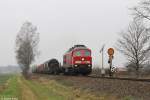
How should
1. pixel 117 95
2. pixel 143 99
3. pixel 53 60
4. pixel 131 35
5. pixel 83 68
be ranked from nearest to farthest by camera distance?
pixel 143 99
pixel 117 95
pixel 83 68
pixel 53 60
pixel 131 35

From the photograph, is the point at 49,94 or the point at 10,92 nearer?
the point at 49,94

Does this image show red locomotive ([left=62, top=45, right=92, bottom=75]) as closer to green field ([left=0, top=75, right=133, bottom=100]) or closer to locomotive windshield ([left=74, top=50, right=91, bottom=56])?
locomotive windshield ([left=74, top=50, right=91, bottom=56])

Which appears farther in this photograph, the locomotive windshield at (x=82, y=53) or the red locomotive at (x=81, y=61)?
the locomotive windshield at (x=82, y=53)

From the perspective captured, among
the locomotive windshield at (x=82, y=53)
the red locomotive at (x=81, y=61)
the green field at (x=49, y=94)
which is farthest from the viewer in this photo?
the locomotive windshield at (x=82, y=53)

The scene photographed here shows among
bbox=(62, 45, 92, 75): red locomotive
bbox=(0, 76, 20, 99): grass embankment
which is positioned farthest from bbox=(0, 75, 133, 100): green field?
bbox=(62, 45, 92, 75): red locomotive

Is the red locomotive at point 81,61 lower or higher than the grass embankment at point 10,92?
higher

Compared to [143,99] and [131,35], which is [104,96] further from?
[131,35]

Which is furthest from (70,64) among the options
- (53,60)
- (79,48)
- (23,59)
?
(23,59)

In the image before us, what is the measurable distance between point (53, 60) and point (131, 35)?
19.5m

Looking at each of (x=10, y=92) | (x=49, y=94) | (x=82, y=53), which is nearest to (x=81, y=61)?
(x=82, y=53)

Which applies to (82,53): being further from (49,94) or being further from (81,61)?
(49,94)

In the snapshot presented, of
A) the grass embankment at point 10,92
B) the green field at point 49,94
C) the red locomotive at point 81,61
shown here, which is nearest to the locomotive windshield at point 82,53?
the red locomotive at point 81,61

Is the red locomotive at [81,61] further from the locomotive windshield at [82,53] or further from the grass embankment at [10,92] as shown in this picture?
the grass embankment at [10,92]

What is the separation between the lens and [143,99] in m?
17.7
